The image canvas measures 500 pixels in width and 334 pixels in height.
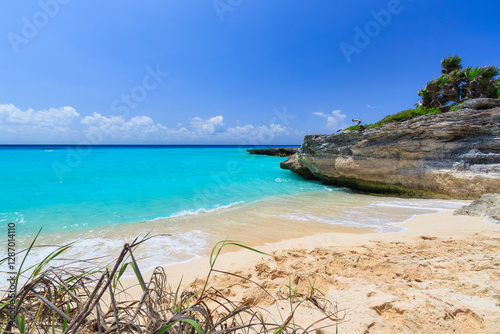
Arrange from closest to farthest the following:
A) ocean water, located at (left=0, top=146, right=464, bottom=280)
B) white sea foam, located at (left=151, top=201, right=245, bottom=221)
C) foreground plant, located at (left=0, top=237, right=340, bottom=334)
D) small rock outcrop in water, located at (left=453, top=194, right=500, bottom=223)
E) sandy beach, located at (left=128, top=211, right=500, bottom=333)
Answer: foreground plant, located at (left=0, top=237, right=340, bottom=334), sandy beach, located at (left=128, top=211, right=500, bottom=333), ocean water, located at (left=0, top=146, right=464, bottom=280), small rock outcrop in water, located at (left=453, top=194, right=500, bottom=223), white sea foam, located at (left=151, top=201, right=245, bottom=221)

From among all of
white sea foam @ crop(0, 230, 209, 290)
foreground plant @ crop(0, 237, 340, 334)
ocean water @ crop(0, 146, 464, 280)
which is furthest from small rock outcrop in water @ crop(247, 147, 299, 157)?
foreground plant @ crop(0, 237, 340, 334)

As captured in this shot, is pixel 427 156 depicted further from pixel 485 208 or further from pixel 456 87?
pixel 456 87

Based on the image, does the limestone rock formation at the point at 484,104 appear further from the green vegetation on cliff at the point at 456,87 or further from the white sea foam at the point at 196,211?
the white sea foam at the point at 196,211

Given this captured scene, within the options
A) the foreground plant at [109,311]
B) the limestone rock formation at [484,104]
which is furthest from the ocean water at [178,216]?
the limestone rock formation at [484,104]

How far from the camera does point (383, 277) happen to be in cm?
307

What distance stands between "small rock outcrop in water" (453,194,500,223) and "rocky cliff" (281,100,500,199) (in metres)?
2.50

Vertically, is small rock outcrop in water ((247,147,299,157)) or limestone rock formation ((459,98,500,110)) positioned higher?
limestone rock formation ((459,98,500,110))

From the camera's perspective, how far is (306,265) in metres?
3.59

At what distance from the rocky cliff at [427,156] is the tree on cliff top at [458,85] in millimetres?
12660

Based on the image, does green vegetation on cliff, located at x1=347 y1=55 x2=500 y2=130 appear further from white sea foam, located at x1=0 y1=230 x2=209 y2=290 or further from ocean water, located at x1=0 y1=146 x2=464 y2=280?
white sea foam, located at x1=0 y1=230 x2=209 y2=290

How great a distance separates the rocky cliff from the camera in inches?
344

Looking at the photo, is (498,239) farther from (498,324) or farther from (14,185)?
(14,185)

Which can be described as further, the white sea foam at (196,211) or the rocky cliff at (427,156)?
the rocky cliff at (427,156)

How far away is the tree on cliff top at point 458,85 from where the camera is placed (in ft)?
65.5
